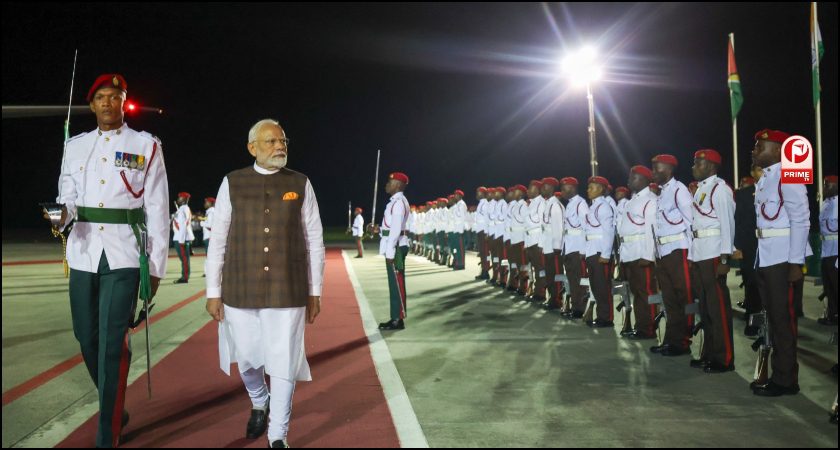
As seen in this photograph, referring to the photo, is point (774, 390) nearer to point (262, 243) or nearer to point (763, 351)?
point (763, 351)

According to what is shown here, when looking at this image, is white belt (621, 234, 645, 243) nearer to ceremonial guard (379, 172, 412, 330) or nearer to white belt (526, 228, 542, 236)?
ceremonial guard (379, 172, 412, 330)

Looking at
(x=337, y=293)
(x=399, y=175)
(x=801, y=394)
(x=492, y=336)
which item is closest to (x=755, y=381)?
(x=801, y=394)

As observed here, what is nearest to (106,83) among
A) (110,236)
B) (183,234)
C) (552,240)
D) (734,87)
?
(110,236)

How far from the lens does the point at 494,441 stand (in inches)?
173

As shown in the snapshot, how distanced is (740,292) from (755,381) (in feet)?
29.6

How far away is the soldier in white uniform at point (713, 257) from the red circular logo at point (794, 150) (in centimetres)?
65

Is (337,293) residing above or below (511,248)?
below

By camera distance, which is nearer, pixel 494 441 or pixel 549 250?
pixel 494 441

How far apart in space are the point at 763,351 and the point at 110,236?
5144 mm

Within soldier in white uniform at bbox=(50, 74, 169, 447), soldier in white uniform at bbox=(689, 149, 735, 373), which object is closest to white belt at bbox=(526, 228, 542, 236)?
soldier in white uniform at bbox=(689, 149, 735, 373)

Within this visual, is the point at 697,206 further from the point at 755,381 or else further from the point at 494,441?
the point at 494,441

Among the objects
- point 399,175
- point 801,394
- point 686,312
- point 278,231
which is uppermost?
point 399,175

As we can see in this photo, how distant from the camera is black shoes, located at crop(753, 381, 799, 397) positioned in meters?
5.57

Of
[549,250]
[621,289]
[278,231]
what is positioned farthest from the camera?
[549,250]
